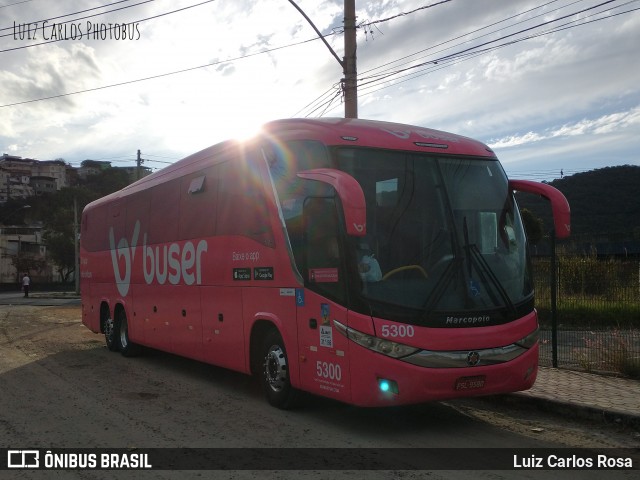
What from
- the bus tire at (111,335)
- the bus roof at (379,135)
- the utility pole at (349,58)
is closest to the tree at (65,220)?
the bus tire at (111,335)

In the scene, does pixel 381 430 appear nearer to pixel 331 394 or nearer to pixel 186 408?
pixel 331 394

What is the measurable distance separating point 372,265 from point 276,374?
7.67ft

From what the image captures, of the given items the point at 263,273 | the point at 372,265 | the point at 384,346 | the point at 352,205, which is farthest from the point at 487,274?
the point at 263,273

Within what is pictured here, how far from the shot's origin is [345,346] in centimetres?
663

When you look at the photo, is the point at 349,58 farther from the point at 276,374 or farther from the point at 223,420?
the point at 223,420

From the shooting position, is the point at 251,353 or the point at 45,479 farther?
the point at 251,353

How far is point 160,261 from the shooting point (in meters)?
11.8

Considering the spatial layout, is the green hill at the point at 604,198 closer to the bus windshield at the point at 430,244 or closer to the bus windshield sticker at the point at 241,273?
the bus windshield sticker at the point at 241,273

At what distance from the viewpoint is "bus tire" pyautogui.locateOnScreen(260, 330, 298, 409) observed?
7.79 m

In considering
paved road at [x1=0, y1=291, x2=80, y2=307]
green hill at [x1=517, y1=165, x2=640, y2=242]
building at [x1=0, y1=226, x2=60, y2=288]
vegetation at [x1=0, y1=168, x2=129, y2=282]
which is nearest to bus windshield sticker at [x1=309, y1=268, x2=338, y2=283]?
paved road at [x1=0, y1=291, x2=80, y2=307]

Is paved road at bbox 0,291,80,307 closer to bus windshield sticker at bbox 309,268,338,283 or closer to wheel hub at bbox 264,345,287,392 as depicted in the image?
wheel hub at bbox 264,345,287,392

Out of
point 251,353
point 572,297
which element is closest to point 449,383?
point 251,353

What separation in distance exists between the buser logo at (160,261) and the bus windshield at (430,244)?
136 inches

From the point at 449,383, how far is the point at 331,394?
1.33 meters
